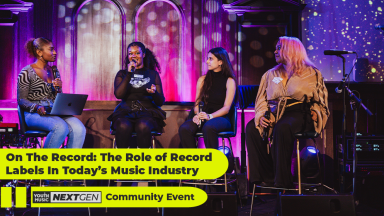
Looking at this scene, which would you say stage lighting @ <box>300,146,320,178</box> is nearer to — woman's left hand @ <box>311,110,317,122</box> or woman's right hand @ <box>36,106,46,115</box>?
woman's left hand @ <box>311,110,317,122</box>

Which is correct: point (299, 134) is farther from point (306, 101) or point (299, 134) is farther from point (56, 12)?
point (56, 12)

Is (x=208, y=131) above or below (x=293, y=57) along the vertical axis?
below

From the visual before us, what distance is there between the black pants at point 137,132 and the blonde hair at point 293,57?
1.34 m

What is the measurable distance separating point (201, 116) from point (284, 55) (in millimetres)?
921

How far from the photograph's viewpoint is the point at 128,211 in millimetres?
A: 3066

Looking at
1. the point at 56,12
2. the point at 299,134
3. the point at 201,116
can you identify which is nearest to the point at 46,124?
the point at 201,116

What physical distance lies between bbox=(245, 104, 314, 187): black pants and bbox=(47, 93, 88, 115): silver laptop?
5.23 ft

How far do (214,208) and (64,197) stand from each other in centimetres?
114

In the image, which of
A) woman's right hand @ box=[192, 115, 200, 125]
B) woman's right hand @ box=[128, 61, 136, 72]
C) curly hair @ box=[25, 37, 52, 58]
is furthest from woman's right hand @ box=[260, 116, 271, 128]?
curly hair @ box=[25, 37, 52, 58]

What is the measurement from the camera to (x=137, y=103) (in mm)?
3467

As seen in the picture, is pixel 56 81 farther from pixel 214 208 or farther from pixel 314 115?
pixel 314 115

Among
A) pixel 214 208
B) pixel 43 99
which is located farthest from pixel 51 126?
pixel 214 208

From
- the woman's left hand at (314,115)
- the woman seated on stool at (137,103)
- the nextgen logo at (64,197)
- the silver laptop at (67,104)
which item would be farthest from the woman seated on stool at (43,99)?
the woman's left hand at (314,115)

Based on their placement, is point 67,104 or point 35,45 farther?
point 35,45
